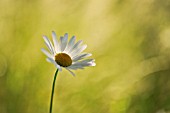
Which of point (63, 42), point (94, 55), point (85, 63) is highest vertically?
point (94, 55)

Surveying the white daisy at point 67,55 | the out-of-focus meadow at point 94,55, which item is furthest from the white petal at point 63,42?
the out-of-focus meadow at point 94,55

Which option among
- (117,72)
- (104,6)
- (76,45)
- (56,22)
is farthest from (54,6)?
(76,45)

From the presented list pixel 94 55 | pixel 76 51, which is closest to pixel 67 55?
pixel 76 51

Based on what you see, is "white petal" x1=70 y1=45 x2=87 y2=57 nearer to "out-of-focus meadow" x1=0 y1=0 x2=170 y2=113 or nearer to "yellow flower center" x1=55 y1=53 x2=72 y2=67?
"yellow flower center" x1=55 y1=53 x2=72 y2=67

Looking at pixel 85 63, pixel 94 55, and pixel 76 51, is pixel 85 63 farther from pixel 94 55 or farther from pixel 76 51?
pixel 94 55

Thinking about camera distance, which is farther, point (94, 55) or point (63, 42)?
point (94, 55)

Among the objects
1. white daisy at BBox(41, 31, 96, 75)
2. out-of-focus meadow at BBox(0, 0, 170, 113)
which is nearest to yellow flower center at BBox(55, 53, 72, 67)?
white daisy at BBox(41, 31, 96, 75)
